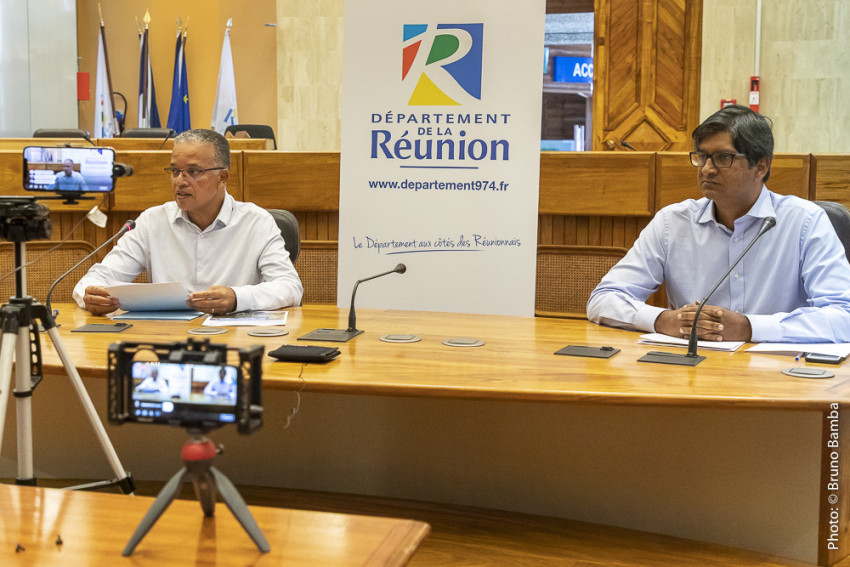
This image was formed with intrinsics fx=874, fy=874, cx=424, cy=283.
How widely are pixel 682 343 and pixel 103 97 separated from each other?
9517 millimetres

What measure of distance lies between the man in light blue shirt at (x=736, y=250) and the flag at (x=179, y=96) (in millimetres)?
8361

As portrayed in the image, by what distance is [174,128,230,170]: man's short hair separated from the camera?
3.09m

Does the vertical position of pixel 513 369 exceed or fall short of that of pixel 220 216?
it falls short

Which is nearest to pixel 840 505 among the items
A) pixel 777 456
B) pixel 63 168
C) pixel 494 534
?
pixel 777 456

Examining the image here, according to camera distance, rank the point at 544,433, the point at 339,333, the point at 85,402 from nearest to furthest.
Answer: the point at 85,402 < the point at 544,433 < the point at 339,333

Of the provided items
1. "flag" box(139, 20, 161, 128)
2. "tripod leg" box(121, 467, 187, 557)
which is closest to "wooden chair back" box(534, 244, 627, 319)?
"tripod leg" box(121, 467, 187, 557)

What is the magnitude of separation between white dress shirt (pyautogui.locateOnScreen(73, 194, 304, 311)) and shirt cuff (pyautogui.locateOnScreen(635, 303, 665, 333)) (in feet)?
3.99

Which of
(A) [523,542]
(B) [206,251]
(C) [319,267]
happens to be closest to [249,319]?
(B) [206,251]

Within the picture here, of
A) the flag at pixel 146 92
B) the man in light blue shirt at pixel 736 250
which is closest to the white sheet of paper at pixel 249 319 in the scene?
the man in light blue shirt at pixel 736 250

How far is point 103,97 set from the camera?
10359 mm

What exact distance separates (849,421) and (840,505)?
176 mm

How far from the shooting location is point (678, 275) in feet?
9.16

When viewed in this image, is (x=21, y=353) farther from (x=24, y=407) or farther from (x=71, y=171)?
(x=71, y=171)

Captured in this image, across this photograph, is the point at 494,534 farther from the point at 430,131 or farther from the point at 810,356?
the point at 430,131
